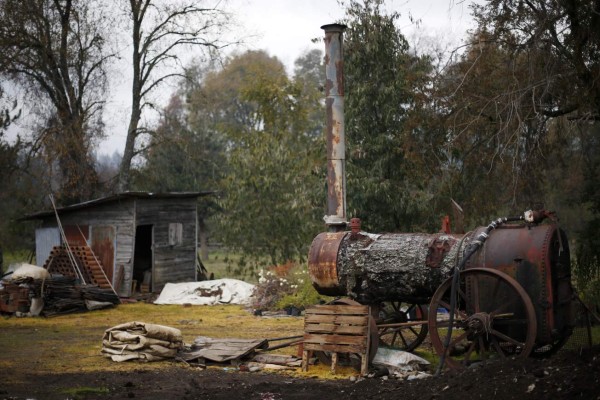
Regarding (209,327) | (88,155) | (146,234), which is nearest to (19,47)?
(88,155)

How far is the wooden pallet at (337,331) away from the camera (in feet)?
36.0

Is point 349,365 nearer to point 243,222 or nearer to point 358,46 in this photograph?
point 358,46

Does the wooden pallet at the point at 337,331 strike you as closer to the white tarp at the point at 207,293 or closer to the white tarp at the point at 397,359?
the white tarp at the point at 397,359

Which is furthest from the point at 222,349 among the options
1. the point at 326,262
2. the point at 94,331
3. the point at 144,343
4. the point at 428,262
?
the point at 94,331

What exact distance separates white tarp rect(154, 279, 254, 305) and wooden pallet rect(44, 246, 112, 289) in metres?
1.73

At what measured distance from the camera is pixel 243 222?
26391mm

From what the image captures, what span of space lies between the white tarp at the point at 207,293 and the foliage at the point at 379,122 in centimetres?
419

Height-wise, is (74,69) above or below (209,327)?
above

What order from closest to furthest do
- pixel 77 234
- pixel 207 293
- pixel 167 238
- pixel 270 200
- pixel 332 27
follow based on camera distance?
pixel 332 27 < pixel 207 293 < pixel 77 234 < pixel 167 238 < pixel 270 200

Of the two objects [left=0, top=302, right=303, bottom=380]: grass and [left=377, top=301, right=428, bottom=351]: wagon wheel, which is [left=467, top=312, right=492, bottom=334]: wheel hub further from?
[left=0, top=302, right=303, bottom=380]: grass

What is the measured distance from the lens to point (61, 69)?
2794 centimetres

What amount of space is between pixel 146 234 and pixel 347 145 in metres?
9.23

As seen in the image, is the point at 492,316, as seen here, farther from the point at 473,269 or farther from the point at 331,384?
the point at 331,384

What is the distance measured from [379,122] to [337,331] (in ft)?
32.1
